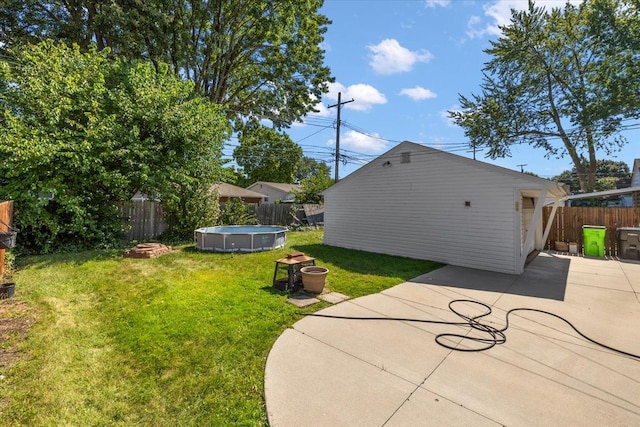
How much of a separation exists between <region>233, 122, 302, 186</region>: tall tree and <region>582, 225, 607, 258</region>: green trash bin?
29.8 meters

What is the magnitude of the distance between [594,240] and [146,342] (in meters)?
12.8

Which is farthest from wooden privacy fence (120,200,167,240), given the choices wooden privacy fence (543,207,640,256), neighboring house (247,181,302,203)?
neighboring house (247,181,302,203)

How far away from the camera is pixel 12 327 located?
374cm

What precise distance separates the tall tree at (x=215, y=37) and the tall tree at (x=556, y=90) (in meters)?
13.4

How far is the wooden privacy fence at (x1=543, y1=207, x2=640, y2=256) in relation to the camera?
32.1ft

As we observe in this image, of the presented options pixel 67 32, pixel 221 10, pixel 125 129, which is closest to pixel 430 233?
pixel 125 129

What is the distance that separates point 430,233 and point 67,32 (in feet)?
52.9

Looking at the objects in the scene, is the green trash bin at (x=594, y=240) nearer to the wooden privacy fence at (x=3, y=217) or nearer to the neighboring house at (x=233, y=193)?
the wooden privacy fence at (x=3, y=217)

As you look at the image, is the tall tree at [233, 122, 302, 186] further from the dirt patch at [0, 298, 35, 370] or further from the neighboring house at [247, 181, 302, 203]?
the dirt patch at [0, 298, 35, 370]

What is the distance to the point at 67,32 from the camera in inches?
471

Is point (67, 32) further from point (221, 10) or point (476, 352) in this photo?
point (476, 352)

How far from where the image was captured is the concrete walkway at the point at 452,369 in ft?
7.70

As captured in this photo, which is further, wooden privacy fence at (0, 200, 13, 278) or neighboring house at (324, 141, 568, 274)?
neighboring house at (324, 141, 568, 274)

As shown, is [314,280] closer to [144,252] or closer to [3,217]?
[144,252]
